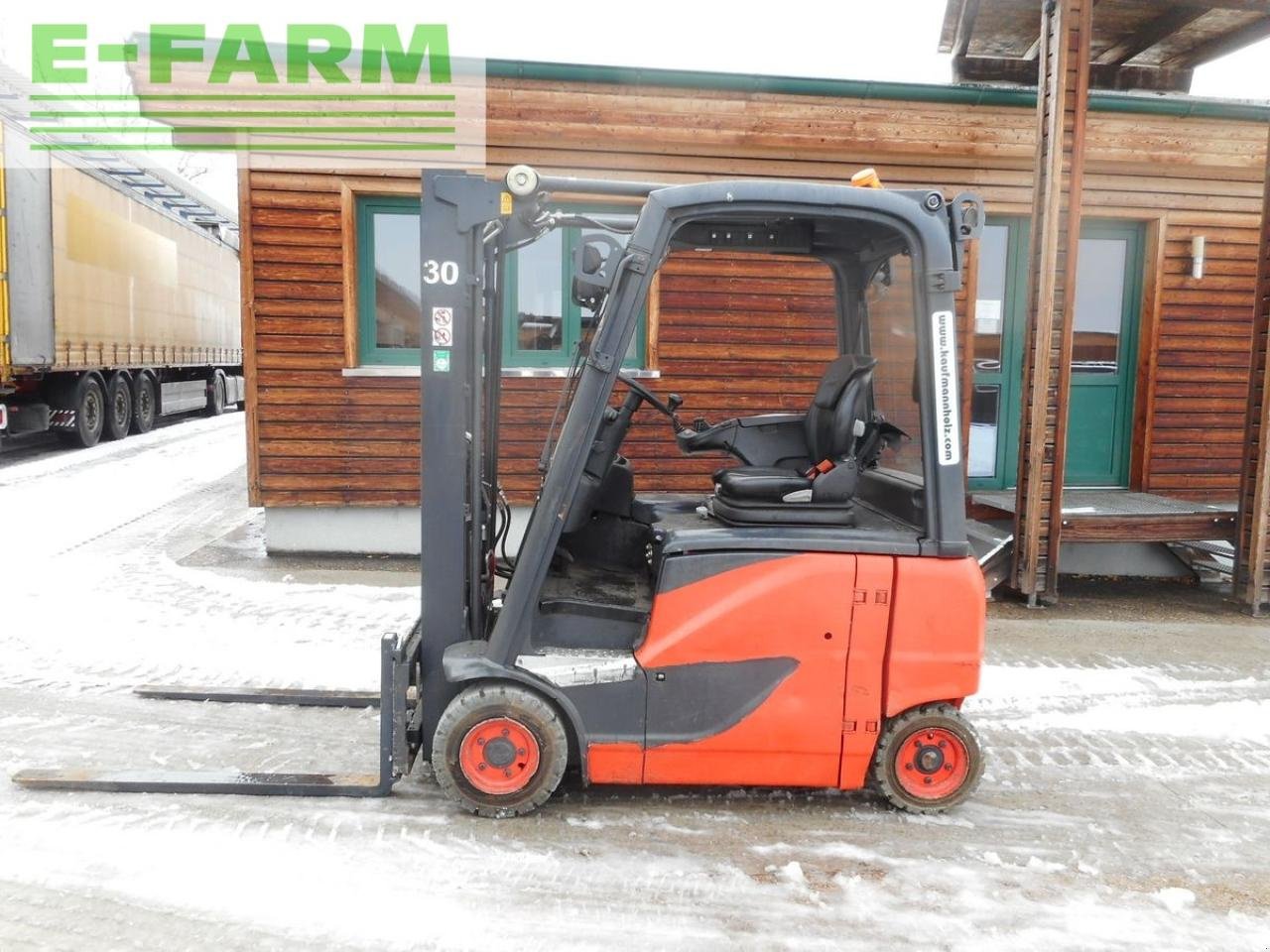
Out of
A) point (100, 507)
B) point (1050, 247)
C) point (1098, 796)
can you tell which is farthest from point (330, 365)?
point (1098, 796)

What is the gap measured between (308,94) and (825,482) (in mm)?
6303

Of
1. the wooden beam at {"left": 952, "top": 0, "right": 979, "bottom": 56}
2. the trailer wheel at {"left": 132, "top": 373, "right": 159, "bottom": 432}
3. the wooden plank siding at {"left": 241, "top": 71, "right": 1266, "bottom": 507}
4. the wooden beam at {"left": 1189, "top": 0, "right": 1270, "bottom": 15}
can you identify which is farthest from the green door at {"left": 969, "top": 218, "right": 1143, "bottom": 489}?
the trailer wheel at {"left": 132, "top": 373, "right": 159, "bottom": 432}

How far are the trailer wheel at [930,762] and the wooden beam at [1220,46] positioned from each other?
25.4 ft

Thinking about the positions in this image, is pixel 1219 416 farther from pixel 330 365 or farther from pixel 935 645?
pixel 330 365

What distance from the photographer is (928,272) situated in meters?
3.52

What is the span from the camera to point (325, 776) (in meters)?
3.82

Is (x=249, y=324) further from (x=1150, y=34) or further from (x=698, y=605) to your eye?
(x=1150, y=34)

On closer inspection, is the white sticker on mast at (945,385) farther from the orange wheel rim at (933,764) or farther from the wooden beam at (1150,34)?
the wooden beam at (1150,34)

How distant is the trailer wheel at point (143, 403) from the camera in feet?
61.4

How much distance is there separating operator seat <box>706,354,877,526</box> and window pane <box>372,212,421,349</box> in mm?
5233

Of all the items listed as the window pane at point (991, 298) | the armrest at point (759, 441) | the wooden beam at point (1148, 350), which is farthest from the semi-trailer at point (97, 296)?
the wooden beam at point (1148, 350)

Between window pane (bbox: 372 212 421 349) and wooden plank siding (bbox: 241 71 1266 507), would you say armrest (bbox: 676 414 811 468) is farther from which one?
window pane (bbox: 372 212 421 349)

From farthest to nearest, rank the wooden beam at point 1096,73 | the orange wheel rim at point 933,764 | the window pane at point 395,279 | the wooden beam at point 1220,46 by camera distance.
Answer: the wooden beam at point 1096,73, the wooden beam at point 1220,46, the window pane at point 395,279, the orange wheel rim at point 933,764

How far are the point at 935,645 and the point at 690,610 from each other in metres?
0.96
